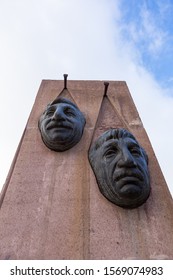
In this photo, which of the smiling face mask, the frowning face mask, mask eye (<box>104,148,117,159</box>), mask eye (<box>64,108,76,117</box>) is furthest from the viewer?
mask eye (<box>64,108,76,117</box>)

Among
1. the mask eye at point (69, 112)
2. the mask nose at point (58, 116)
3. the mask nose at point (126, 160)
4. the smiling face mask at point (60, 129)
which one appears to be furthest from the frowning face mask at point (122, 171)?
the mask eye at point (69, 112)

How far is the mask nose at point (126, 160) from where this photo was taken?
276 centimetres

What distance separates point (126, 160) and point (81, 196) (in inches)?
22.5

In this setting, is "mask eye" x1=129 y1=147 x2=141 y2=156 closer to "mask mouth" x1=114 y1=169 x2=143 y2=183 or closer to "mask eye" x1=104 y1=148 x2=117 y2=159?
"mask eye" x1=104 y1=148 x2=117 y2=159

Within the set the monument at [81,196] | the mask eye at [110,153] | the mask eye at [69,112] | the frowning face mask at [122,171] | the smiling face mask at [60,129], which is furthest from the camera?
the mask eye at [69,112]

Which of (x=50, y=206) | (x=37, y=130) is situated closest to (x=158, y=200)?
(x=50, y=206)

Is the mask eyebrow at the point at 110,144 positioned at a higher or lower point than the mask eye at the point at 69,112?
lower

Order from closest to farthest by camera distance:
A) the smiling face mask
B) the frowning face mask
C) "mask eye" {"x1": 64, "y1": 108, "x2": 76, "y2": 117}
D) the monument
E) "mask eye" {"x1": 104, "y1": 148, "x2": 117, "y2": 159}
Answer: the monument, the frowning face mask, "mask eye" {"x1": 104, "y1": 148, "x2": 117, "y2": 159}, the smiling face mask, "mask eye" {"x1": 64, "y1": 108, "x2": 76, "y2": 117}

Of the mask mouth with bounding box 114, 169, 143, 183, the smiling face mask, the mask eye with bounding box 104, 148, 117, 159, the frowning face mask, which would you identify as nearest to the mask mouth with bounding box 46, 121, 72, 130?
the smiling face mask

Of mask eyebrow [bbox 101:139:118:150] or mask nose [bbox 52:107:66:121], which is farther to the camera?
mask nose [bbox 52:107:66:121]

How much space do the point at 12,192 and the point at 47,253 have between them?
30.9 inches

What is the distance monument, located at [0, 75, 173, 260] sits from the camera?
2475 mm

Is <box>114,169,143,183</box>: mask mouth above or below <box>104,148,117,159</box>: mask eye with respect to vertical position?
below

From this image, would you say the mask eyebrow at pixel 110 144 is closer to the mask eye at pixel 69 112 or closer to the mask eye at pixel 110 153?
the mask eye at pixel 110 153
